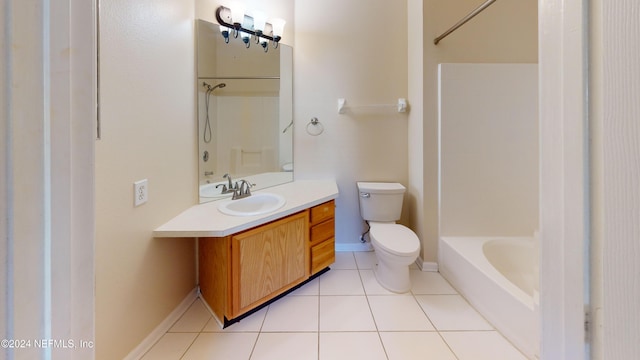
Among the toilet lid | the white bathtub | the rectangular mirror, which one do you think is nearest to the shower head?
the rectangular mirror

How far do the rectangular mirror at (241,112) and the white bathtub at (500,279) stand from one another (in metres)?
1.66

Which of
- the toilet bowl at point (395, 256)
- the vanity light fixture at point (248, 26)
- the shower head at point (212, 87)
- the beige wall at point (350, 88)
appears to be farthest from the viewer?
the beige wall at point (350, 88)

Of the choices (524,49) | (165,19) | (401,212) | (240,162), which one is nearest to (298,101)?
(240,162)

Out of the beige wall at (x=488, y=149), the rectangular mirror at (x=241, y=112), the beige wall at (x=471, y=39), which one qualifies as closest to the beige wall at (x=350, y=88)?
the rectangular mirror at (x=241, y=112)

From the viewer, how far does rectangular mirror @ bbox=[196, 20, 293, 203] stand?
1.96 metres

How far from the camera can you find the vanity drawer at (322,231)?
2.00 m

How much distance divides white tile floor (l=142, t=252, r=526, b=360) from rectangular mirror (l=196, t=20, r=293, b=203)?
3.10 feet

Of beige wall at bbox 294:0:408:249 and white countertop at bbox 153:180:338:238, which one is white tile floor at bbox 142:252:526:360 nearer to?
white countertop at bbox 153:180:338:238

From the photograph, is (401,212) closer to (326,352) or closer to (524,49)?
(326,352)

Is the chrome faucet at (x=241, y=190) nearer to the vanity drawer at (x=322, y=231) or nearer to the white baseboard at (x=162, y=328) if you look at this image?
the vanity drawer at (x=322, y=231)

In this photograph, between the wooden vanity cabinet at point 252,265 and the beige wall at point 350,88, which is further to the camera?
the beige wall at point 350,88

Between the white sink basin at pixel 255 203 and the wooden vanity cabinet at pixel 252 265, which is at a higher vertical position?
the white sink basin at pixel 255 203

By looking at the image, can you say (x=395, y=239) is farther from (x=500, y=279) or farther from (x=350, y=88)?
(x=350, y=88)

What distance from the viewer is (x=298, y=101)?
2.57m
